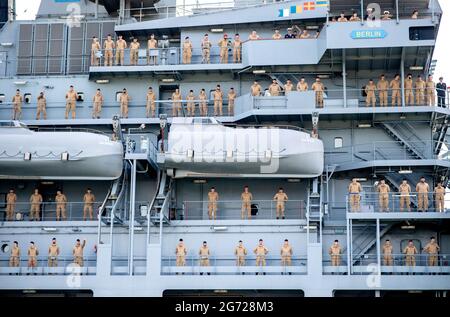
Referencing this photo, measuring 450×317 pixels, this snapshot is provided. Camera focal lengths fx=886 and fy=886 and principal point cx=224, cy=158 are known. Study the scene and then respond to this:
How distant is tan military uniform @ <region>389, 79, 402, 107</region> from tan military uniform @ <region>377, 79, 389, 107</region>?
0.70 feet

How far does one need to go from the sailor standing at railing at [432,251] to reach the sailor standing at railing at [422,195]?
1.08 metres

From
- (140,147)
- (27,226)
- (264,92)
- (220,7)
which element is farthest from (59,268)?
(220,7)

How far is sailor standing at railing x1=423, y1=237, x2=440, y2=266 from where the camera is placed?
28.7 meters

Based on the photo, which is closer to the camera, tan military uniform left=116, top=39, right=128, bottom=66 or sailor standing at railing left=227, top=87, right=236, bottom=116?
sailor standing at railing left=227, top=87, right=236, bottom=116

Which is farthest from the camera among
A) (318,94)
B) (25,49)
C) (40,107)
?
(25,49)

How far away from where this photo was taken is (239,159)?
29250 mm

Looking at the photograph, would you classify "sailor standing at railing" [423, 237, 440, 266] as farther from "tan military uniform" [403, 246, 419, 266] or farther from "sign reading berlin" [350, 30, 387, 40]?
"sign reading berlin" [350, 30, 387, 40]

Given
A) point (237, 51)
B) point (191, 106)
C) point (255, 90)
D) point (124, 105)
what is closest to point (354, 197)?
point (255, 90)

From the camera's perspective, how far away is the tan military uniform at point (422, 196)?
29172mm

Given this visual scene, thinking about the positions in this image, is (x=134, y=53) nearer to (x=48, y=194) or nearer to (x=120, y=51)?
(x=120, y=51)

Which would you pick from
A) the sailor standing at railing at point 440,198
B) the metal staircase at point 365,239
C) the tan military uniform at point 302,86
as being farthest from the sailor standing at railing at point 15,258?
the sailor standing at railing at point 440,198

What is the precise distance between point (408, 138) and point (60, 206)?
40.8 ft

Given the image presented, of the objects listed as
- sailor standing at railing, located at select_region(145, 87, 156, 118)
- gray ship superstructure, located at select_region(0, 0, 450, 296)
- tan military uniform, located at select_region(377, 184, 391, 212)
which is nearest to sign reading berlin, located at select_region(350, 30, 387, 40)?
gray ship superstructure, located at select_region(0, 0, 450, 296)

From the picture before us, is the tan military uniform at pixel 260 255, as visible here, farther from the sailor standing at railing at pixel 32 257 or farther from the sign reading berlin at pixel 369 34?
the sign reading berlin at pixel 369 34
